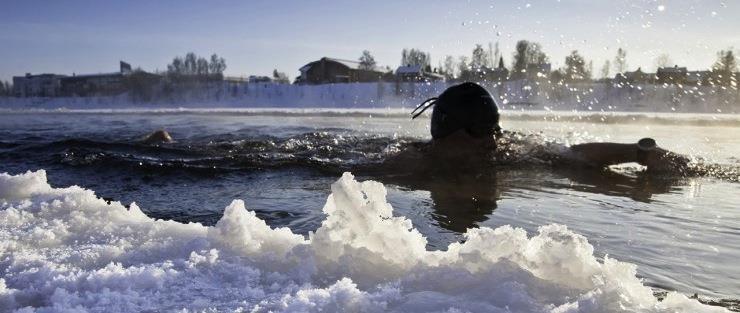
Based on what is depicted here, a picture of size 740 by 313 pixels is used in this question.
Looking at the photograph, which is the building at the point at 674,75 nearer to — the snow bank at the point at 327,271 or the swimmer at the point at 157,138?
the swimmer at the point at 157,138

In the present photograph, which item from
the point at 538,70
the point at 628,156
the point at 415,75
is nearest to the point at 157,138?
the point at 628,156

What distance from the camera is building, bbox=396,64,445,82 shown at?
62.2 m

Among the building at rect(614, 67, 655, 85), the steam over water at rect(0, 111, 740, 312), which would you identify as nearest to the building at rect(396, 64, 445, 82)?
the building at rect(614, 67, 655, 85)

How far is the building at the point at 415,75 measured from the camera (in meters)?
62.2

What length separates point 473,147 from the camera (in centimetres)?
564

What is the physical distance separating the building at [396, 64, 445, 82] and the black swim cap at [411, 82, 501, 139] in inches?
2165

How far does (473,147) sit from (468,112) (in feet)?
1.23

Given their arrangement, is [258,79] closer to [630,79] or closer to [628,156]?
[630,79]

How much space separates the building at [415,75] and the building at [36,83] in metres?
56.7

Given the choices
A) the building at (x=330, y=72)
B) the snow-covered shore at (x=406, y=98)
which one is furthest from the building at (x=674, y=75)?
the building at (x=330, y=72)

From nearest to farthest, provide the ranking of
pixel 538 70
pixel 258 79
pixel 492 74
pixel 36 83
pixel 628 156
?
pixel 628 156, pixel 538 70, pixel 492 74, pixel 258 79, pixel 36 83

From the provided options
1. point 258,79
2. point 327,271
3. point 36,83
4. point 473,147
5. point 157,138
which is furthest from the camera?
point 36,83

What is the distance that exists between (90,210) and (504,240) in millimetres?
1745

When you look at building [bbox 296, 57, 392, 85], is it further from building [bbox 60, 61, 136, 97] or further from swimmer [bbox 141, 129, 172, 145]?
swimmer [bbox 141, 129, 172, 145]
